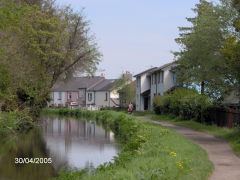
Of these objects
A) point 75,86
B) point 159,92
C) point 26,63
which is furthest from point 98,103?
point 26,63

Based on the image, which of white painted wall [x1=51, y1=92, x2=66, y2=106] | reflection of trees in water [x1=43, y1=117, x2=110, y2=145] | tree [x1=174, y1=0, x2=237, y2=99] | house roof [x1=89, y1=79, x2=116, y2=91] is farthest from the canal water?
white painted wall [x1=51, y1=92, x2=66, y2=106]

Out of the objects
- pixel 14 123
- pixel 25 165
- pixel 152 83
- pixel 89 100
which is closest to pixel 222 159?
pixel 25 165

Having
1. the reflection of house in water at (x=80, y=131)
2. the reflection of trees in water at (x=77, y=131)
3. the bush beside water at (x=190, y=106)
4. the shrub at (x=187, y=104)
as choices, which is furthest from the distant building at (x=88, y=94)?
the reflection of house in water at (x=80, y=131)

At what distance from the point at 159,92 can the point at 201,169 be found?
41.8 metres

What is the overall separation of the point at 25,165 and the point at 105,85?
6458 cm

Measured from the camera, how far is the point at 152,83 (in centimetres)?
5697

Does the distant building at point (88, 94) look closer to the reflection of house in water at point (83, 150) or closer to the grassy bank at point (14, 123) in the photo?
the grassy bank at point (14, 123)

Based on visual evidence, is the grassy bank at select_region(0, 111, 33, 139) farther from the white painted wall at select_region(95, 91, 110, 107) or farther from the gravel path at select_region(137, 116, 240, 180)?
the white painted wall at select_region(95, 91, 110, 107)

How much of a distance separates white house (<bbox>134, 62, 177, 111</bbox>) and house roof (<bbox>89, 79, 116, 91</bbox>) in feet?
50.9

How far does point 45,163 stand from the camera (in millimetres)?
16375

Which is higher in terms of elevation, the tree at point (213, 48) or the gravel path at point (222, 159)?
the tree at point (213, 48)

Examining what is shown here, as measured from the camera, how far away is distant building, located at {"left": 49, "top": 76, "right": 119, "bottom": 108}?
7712cm

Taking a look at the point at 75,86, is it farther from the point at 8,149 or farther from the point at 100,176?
the point at 100,176

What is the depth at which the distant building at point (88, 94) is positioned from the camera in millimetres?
77125
